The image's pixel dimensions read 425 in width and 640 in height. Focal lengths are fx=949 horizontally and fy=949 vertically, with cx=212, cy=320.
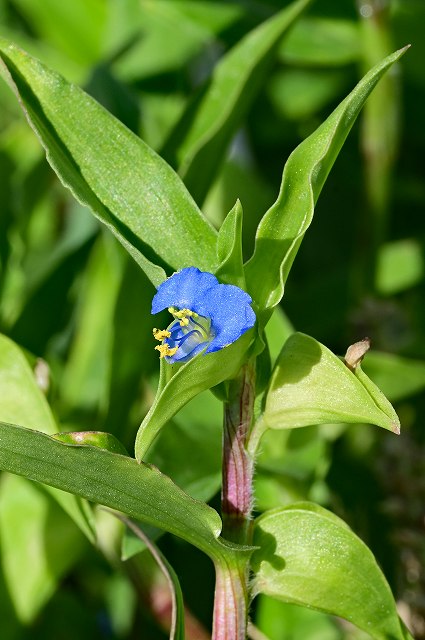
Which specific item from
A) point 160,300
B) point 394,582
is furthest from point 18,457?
point 394,582

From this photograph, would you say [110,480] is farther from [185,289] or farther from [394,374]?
[394,374]

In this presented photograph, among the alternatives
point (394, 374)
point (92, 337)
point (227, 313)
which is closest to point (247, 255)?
point (92, 337)

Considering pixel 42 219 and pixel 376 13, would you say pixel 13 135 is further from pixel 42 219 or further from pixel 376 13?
pixel 376 13

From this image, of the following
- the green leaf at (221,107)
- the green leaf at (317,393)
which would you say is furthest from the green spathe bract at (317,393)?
the green leaf at (221,107)

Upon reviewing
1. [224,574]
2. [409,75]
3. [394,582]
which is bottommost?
[394,582]

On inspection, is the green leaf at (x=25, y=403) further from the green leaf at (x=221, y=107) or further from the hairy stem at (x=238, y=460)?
the green leaf at (x=221, y=107)

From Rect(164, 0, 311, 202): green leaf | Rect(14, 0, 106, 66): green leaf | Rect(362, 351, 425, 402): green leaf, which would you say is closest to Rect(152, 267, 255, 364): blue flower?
Rect(164, 0, 311, 202): green leaf
